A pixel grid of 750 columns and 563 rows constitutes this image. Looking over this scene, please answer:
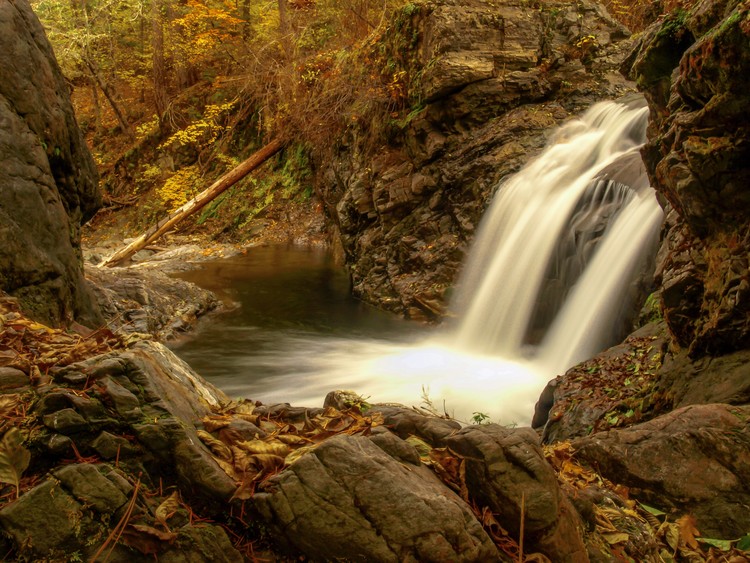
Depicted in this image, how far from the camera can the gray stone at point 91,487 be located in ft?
6.00

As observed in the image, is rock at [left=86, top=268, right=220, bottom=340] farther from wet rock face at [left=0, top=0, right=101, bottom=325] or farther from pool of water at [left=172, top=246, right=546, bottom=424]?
wet rock face at [left=0, top=0, right=101, bottom=325]

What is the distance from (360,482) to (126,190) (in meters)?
21.8

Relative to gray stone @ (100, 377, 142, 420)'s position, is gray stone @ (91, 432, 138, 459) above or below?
below

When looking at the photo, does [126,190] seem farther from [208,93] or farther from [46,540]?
[46,540]

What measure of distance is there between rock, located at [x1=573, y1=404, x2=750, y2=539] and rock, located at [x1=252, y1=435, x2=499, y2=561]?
164cm

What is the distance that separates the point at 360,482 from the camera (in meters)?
2.02

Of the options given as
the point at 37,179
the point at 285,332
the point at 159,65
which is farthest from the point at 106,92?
the point at 37,179

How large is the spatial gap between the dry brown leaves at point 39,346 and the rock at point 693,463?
301cm

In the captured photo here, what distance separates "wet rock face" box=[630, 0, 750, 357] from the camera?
3.83m

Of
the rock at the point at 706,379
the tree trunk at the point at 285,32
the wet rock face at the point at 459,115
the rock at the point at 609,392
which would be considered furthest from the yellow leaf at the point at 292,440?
the tree trunk at the point at 285,32

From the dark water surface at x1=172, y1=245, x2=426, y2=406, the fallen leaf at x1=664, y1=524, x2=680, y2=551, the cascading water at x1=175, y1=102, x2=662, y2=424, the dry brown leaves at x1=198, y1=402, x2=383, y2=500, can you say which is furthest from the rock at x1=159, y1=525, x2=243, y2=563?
the dark water surface at x1=172, y1=245, x2=426, y2=406

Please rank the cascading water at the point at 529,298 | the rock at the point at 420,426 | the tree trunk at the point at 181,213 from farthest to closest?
the tree trunk at the point at 181,213 → the cascading water at the point at 529,298 → the rock at the point at 420,426

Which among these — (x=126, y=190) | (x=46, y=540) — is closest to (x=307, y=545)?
(x=46, y=540)

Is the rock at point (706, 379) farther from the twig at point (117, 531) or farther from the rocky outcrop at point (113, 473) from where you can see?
the twig at point (117, 531)
